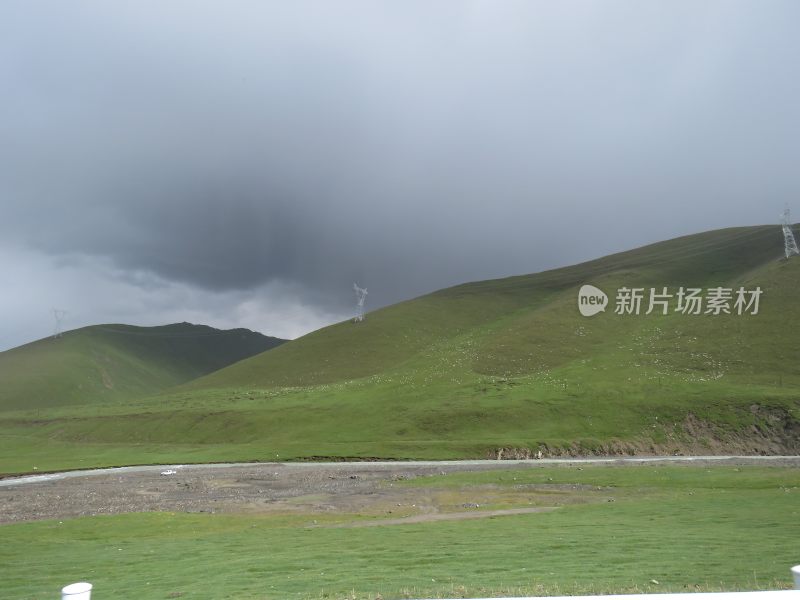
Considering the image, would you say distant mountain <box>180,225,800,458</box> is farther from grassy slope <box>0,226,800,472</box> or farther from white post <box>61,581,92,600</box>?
white post <box>61,581,92,600</box>

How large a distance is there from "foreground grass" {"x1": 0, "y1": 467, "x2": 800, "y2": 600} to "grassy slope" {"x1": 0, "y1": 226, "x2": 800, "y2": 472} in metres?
52.1

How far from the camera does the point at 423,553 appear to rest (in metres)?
21.1

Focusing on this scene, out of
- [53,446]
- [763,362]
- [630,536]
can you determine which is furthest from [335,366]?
[630,536]

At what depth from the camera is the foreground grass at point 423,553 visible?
15.3m

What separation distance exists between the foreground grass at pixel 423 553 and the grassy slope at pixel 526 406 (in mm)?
52087

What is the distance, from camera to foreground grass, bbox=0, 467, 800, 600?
15.3m

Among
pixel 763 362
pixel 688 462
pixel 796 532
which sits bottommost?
pixel 688 462

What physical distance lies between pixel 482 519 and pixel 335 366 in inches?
6609

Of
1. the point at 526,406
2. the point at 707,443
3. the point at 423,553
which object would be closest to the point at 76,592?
the point at 423,553

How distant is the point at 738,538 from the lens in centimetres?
2181

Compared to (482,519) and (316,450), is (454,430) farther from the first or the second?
(482,519)

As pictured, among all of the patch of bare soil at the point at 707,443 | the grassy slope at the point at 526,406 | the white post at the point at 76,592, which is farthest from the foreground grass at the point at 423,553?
the grassy slope at the point at 526,406

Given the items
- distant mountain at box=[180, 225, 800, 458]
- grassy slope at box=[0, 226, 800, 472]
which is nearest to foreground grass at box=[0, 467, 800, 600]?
grassy slope at box=[0, 226, 800, 472]

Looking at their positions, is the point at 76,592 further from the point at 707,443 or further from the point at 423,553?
the point at 707,443
